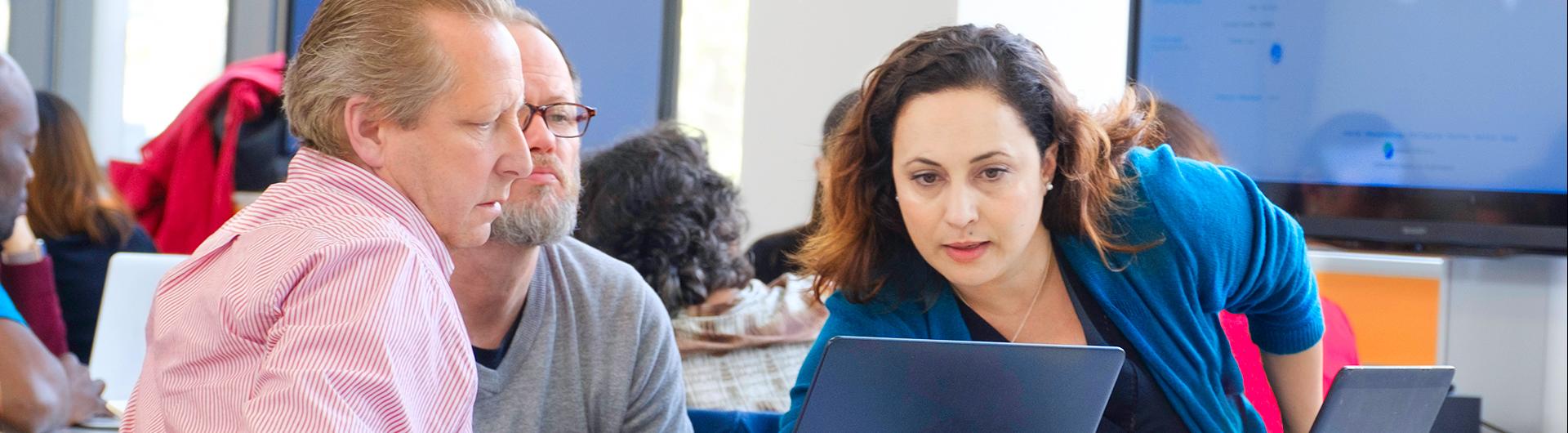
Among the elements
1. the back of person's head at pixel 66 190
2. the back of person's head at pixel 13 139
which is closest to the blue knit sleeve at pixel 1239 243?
the back of person's head at pixel 13 139

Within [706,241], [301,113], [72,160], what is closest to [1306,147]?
[706,241]

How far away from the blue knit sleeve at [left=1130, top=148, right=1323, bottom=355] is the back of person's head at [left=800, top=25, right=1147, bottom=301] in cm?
6

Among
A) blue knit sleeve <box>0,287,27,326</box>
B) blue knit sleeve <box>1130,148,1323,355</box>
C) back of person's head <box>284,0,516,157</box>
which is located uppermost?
back of person's head <box>284,0,516,157</box>

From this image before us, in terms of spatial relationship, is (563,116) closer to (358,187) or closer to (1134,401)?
(358,187)

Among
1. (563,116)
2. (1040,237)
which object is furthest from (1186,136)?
(563,116)

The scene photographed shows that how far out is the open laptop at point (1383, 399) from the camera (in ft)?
4.83

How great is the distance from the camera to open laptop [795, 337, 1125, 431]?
1359 mm

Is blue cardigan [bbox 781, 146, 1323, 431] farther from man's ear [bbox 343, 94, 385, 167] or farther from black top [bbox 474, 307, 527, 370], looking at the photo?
man's ear [bbox 343, 94, 385, 167]

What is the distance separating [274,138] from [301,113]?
2.74m

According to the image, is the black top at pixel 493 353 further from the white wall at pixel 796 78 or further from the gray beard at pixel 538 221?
the white wall at pixel 796 78

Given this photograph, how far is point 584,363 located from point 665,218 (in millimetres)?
702

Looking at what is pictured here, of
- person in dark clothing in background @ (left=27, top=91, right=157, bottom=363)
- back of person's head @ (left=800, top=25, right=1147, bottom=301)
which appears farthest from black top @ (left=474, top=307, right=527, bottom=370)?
person in dark clothing in background @ (left=27, top=91, right=157, bottom=363)

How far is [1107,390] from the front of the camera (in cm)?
148

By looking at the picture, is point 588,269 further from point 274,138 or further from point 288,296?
point 274,138
